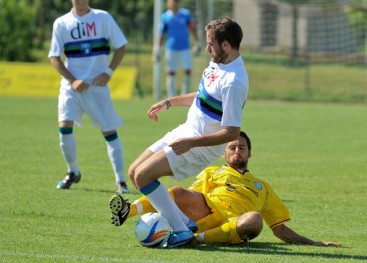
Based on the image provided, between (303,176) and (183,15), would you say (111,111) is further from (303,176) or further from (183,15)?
(183,15)

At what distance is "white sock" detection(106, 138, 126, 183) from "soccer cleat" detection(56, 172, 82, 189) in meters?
0.46

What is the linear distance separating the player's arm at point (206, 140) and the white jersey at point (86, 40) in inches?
163

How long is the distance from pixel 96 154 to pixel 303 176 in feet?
11.7

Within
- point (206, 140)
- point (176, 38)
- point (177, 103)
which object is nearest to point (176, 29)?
point (176, 38)

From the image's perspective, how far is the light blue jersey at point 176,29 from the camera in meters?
23.5

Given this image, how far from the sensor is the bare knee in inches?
289

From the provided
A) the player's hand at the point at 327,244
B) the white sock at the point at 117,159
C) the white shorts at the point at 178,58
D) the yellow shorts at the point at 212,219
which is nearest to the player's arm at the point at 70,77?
the white sock at the point at 117,159

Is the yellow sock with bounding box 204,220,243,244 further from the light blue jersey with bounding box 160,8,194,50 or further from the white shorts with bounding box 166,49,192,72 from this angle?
the white shorts with bounding box 166,49,192,72

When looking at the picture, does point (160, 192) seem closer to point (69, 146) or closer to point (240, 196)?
point (240, 196)

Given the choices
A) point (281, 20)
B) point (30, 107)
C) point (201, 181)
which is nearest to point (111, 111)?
point (201, 181)

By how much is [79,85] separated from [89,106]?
30cm

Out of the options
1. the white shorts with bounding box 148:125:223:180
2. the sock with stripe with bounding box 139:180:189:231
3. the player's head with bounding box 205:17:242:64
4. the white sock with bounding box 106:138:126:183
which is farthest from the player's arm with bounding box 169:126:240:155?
the white sock with bounding box 106:138:126:183

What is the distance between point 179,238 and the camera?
7391 mm

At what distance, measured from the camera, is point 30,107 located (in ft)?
73.5
